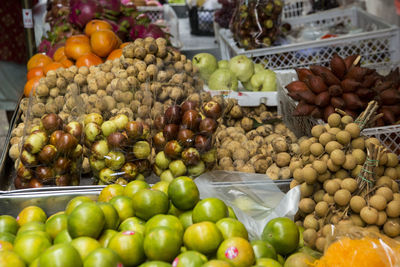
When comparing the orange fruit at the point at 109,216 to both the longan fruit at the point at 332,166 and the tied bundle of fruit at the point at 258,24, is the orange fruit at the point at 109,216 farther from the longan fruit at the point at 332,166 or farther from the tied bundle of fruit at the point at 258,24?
the tied bundle of fruit at the point at 258,24

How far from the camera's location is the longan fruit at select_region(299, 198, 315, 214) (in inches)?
55.4

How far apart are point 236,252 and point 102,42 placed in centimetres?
195

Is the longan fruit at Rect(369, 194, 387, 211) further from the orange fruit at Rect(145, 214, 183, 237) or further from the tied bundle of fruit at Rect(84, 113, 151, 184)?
the tied bundle of fruit at Rect(84, 113, 151, 184)

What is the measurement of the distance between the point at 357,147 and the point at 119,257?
882 mm

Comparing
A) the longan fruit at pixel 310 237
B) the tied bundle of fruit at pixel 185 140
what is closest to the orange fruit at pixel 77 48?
the tied bundle of fruit at pixel 185 140

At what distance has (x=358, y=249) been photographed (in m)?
1.09

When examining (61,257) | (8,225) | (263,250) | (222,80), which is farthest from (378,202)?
(222,80)

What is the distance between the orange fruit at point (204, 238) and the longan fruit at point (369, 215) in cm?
44

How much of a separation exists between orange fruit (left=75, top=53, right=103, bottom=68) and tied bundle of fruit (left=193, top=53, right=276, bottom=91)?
2.08 feet

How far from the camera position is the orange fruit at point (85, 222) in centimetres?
116

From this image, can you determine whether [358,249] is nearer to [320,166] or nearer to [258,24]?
[320,166]

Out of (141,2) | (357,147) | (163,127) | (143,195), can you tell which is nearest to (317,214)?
(357,147)

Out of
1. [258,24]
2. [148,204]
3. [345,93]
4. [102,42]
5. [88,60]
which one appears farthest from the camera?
[258,24]

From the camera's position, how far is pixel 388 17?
13.3ft
